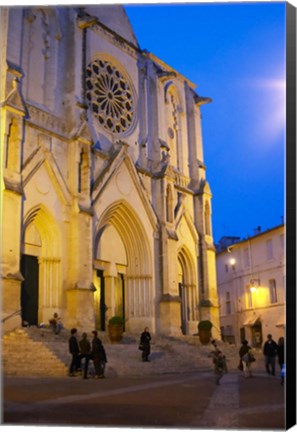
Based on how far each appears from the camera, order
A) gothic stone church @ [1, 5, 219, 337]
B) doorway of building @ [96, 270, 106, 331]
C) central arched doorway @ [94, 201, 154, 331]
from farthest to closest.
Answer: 1. central arched doorway @ [94, 201, 154, 331]
2. doorway of building @ [96, 270, 106, 331]
3. gothic stone church @ [1, 5, 219, 337]

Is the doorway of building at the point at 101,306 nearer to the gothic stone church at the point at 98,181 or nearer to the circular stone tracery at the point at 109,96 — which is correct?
the gothic stone church at the point at 98,181

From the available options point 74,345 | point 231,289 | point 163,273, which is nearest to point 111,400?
point 74,345

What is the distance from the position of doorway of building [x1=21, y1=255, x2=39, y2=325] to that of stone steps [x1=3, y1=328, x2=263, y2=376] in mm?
1424

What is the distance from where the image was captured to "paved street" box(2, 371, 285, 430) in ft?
22.2

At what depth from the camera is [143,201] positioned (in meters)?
23.1

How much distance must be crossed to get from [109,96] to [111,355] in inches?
483

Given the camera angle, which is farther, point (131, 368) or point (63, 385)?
point (131, 368)

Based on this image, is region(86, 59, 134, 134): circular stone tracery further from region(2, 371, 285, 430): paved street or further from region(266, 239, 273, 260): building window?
region(2, 371, 285, 430): paved street

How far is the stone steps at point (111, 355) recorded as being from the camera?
1309cm

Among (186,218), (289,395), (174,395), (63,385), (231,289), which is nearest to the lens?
(289,395)

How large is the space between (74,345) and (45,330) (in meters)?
3.76

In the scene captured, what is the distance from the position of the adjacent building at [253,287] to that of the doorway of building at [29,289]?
31.6 feet

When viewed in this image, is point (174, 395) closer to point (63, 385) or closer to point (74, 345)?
point (63, 385)

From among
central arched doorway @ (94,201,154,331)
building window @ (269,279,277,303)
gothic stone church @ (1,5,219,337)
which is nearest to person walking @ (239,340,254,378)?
gothic stone church @ (1,5,219,337)
